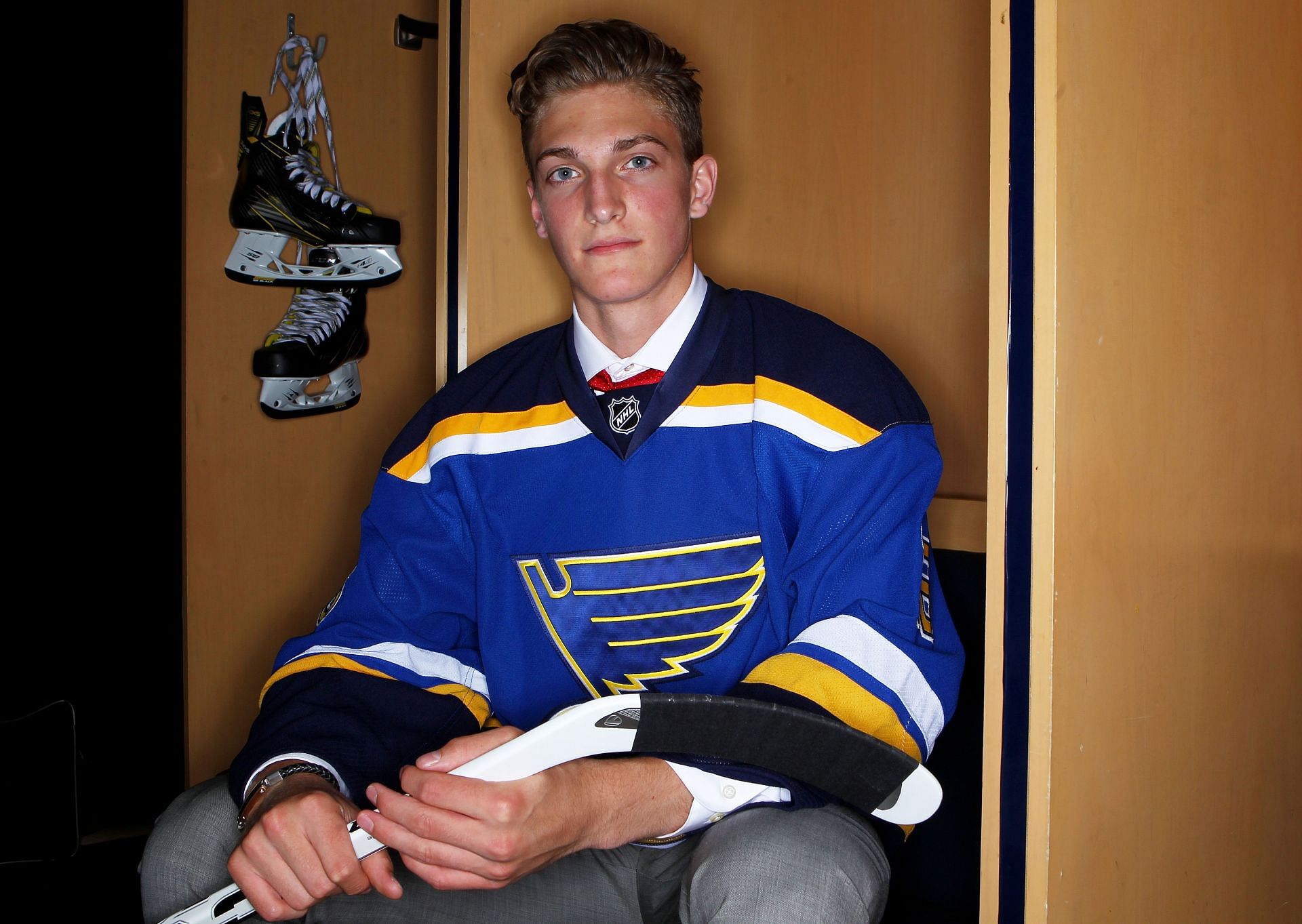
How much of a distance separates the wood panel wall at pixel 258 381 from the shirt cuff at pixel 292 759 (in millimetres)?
965

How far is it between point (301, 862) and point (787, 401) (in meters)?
0.66

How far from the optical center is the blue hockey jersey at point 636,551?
3.55ft

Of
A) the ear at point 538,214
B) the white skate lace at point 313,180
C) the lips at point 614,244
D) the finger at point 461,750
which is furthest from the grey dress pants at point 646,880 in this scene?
the white skate lace at point 313,180

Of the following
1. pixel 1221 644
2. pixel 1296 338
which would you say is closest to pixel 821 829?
pixel 1221 644

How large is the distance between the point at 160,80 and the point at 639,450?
1.31m

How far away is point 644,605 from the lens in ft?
3.96

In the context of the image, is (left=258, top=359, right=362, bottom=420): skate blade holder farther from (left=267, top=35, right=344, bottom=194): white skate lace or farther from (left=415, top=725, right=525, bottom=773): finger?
(left=415, top=725, right=525, bottom=773): finger

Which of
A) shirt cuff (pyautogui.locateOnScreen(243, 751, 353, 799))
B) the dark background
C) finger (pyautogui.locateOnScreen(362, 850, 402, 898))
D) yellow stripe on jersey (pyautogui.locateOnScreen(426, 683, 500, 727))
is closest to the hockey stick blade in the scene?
finger (pyautogui.locateOnScreen(362, 850, 402, 898))

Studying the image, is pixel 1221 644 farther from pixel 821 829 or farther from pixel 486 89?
pixel 486 89

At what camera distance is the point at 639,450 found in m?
1.23

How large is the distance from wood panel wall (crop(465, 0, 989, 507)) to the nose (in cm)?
41

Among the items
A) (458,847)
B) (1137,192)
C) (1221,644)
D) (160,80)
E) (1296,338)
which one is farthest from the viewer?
(160,80)

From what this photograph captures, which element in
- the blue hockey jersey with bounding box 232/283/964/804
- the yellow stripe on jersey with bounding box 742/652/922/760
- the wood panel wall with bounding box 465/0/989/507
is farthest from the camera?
the wood panel wall with bounding box 465/0/989/507

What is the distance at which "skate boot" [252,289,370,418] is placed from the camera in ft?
6.33
